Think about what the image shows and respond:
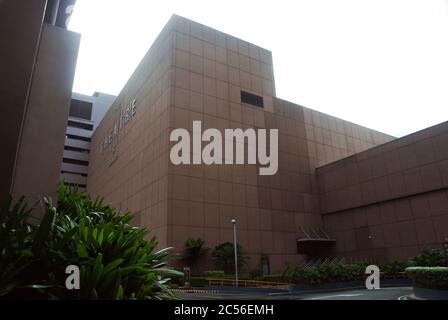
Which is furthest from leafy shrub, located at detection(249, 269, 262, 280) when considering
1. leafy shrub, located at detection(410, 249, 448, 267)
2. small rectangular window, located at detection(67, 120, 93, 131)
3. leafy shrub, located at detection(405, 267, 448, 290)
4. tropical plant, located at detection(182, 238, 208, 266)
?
small rectangular window, located at detection(67, 120, 93, 131)

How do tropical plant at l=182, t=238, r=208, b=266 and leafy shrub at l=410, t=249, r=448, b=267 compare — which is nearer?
leafy shrub at l=410, t=249, r=448, b=267

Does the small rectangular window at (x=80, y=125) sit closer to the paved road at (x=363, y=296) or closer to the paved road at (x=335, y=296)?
the paved road at (x=335, y=296)

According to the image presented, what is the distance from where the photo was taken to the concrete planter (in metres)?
14.1

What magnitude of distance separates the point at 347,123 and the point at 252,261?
28.7 meters

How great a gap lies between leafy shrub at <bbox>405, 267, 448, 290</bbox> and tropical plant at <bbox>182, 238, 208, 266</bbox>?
20.5 metres

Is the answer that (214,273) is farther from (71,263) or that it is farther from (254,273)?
(71,263)

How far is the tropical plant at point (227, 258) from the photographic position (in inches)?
1308

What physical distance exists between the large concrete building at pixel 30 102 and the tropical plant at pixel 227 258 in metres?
27.9

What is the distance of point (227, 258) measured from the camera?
33250 mm

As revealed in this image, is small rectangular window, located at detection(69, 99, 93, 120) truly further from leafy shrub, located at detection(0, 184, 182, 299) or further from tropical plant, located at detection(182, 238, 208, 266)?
leafy shrub, located at detection(0, 184, 182, 299)

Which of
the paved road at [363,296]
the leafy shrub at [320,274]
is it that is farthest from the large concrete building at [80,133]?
the paved road at [363,296]

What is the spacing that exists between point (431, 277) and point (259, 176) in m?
26.9
